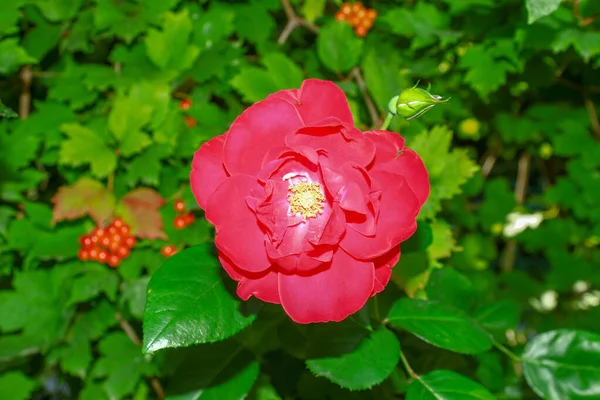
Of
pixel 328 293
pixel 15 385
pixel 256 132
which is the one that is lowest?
pixel 15 385

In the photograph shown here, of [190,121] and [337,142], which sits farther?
[190,121]

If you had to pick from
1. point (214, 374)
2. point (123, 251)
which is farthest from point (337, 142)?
point (123, 251)

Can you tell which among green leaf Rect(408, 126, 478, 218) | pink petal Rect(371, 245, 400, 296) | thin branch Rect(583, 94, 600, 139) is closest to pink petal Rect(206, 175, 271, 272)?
pink petal Rect(371, 245, 400, 296)

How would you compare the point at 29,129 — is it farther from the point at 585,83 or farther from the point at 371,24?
the point at 585,83

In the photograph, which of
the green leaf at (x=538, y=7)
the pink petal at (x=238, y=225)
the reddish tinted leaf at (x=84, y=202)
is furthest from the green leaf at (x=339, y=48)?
the pink petal at (x=238, y=225)

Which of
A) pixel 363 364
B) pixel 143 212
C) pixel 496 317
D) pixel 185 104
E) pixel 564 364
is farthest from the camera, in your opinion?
pixel 185 104

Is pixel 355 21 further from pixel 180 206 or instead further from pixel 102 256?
pixel 102 256

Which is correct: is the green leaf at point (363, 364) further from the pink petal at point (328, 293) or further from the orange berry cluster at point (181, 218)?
the orange berry cluster at point (181, 218)
